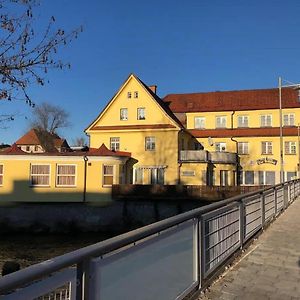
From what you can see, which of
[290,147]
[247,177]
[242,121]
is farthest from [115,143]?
[290,147]

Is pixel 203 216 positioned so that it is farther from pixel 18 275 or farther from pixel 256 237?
pixel 256 237

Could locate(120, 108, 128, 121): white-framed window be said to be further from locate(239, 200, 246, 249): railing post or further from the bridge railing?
the bridge railing

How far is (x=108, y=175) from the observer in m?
35.6

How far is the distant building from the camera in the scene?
74.2 m

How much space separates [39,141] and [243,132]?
39351mm

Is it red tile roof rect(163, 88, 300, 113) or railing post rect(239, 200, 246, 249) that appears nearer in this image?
railing post rect(239, 200, 246, 249)

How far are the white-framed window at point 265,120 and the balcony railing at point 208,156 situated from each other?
295 inches

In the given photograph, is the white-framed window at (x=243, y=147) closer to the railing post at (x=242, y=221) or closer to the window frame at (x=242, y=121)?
the window frame at (x=242, y=121)

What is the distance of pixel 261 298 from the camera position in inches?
207

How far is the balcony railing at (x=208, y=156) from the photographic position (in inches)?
1722

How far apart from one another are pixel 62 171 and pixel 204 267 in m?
30.0

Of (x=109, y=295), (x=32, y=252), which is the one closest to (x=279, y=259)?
(x=109, y=295)

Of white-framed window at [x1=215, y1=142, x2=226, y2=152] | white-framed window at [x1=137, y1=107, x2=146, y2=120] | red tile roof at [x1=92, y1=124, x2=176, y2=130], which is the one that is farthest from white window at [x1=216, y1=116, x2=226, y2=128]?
white-framed window at [x1=137, y1=107, x2=146, y2=120]

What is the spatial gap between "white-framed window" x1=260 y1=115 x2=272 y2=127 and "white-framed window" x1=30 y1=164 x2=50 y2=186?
29.1 metres
